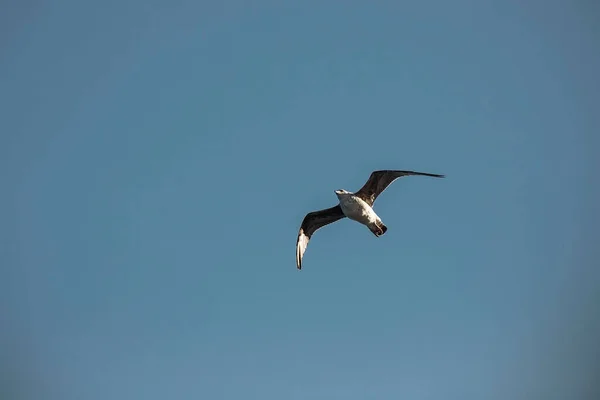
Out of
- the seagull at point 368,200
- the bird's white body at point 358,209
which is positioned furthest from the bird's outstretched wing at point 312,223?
the bird's white body at point 358,209

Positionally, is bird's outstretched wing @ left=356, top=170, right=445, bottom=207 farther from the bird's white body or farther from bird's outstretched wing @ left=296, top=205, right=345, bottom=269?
bird's outstretched wing @ left=296, top=205, right=345, bottom=269

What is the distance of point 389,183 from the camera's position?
3647 cm

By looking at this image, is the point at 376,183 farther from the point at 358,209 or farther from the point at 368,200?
the point at 358,209

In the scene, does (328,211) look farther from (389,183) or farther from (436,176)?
(436,176)

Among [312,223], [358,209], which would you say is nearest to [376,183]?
[358,209]

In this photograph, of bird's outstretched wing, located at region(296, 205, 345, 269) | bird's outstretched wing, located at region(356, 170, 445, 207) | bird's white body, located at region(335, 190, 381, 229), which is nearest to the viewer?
bird's outstretched wing, located at region(356, 170, 445, 207)

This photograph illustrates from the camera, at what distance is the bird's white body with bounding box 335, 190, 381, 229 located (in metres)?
36.3

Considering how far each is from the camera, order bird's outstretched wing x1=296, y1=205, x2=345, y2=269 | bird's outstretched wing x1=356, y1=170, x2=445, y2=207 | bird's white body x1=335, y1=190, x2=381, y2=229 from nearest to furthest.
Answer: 1. bird's outstretched wing x1=356, y1=170, x2=445, y2=207
2. bird's white body x1=335, y1=190, x2=381, y2=229
3. bird's outstretched wing x1=296, y1=205, x2=345, y2=269

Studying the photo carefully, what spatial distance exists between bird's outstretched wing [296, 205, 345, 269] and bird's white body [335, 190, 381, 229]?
1.29m

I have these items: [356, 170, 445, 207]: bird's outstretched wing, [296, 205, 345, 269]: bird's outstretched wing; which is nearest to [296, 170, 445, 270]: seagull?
[356, 170, 445, 207]: bird's outstretched wing

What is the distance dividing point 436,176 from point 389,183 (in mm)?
3342

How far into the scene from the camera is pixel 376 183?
36.6m

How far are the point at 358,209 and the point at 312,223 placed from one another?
3.41 meters

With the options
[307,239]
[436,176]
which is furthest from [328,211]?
[436,176]
